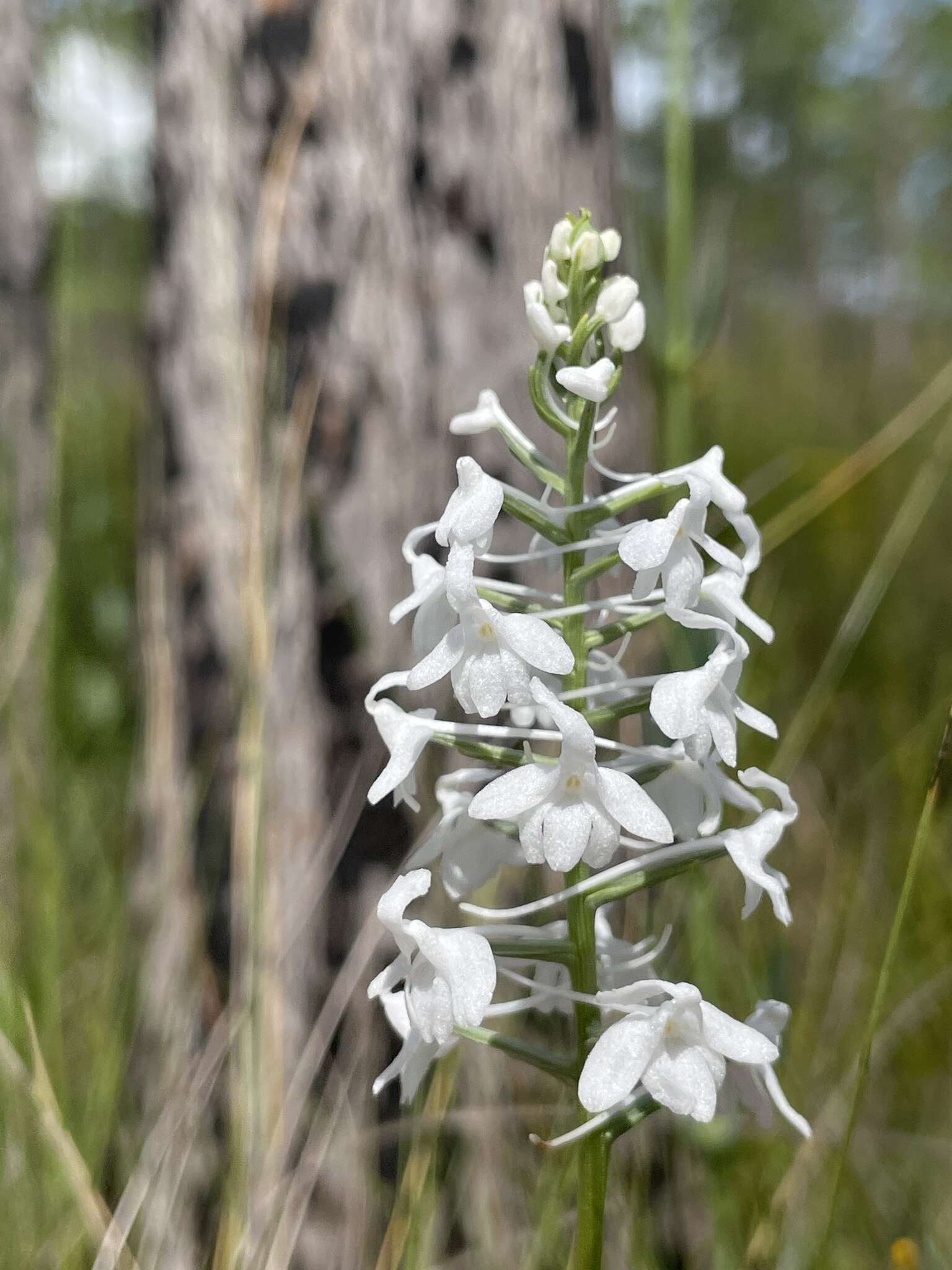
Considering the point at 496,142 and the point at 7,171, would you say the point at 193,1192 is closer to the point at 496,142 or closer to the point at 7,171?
the point at 496,142

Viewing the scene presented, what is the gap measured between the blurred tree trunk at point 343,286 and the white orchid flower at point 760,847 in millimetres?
898

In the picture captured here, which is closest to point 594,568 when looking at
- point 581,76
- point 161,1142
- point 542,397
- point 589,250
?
point 542,397

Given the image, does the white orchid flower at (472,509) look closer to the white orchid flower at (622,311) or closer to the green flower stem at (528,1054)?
the white orchid flower at (622,311)

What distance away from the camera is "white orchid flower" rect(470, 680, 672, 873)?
734mm

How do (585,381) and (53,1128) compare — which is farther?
(53,1128)

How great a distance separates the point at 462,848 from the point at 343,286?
1.11 metres

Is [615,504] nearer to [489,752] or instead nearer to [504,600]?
[504,600]

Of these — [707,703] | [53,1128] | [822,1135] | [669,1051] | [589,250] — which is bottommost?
[822,1135]

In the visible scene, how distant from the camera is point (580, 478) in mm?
834

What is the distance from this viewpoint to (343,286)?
5.60 ft

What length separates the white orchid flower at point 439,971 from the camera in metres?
0.73

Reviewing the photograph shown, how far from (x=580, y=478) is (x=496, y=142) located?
3.45 feet

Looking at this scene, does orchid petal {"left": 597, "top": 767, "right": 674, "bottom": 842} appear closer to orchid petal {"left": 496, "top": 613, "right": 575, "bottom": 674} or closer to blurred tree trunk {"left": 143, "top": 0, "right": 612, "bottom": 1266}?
orchid petal {"left": 496, "top": 613, "right": 575, "bottom": 674}

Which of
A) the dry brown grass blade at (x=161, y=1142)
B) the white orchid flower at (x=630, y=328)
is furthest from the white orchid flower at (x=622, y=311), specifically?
the dry brown grass blade at (x=161, y=1142)
